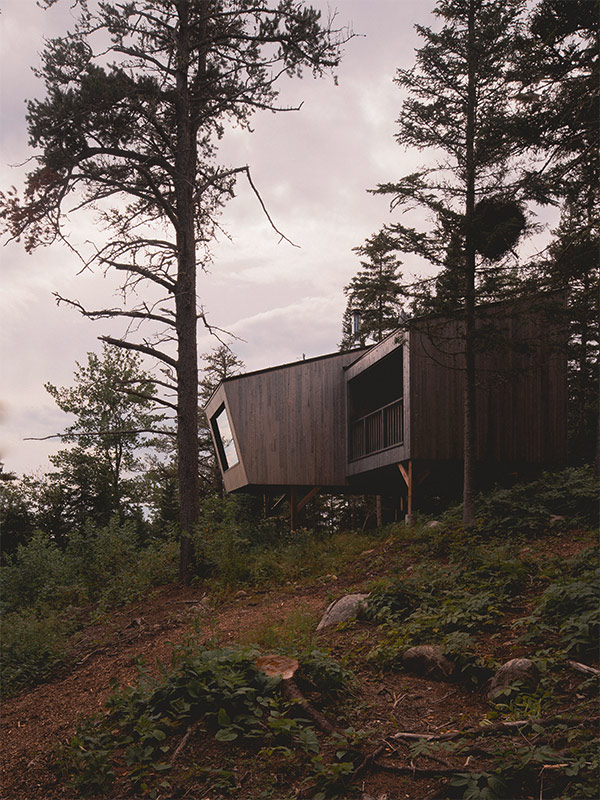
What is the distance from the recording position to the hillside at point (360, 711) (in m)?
3.78

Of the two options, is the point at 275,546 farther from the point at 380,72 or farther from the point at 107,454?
the point at 107,454

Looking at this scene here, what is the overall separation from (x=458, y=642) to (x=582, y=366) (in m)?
18.5

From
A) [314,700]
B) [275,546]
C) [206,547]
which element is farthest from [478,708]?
[275,546]

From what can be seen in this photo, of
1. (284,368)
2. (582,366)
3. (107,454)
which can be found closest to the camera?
(284,368)

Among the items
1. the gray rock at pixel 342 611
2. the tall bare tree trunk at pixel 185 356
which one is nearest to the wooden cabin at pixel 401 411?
the tall bare tree trunk at pixel 185 356

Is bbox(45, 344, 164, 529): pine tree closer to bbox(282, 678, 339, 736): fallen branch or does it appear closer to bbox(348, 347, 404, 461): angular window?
bbox(348, 347, 404, 461): angular window

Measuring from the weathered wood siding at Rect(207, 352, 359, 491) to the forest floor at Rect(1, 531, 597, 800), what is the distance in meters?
7.73

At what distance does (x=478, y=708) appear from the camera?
4820 mm

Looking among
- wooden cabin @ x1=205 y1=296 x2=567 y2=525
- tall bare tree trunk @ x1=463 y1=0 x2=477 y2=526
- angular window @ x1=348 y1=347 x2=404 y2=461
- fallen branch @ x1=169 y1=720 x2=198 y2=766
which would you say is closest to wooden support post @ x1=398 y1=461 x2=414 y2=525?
wooden cabin @ x1=205 y1=296 x2=567 y2=525

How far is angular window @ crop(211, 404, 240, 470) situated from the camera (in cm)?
1873

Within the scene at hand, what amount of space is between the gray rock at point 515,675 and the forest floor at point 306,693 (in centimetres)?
17

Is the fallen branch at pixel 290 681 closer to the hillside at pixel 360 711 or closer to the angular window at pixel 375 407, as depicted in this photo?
the hillside at pixel 360 711

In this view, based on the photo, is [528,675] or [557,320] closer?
[528,675]

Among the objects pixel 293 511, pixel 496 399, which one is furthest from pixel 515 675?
pixel 293 511
